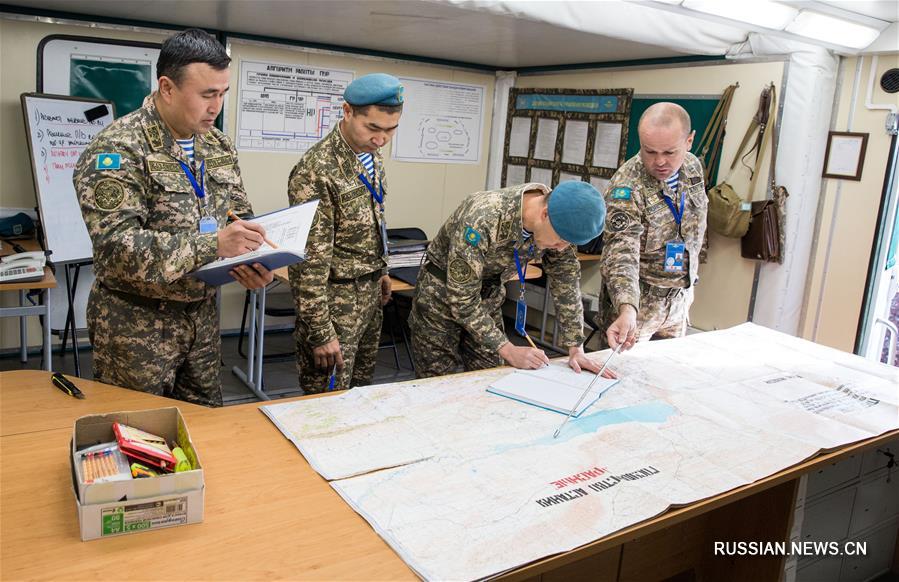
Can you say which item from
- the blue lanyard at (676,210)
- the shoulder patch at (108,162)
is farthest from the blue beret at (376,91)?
the blue lanyard at (676,210)

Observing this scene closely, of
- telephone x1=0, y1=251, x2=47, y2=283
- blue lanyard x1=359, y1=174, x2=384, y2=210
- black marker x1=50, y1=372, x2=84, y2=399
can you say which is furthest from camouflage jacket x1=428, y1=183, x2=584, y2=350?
telephone x1=0, y1=251, x2=47, y2=283

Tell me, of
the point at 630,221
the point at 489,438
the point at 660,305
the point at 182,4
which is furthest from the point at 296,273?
the point at 182,4

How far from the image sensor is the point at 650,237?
301 centimetres

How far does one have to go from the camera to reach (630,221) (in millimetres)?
2943

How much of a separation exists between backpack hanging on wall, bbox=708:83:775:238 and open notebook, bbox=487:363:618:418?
2.27 metres

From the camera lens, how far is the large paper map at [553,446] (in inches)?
55.5

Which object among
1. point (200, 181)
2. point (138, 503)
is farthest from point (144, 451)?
Answer: point (200, 181)

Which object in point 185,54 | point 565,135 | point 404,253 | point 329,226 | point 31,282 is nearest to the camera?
point 185,54

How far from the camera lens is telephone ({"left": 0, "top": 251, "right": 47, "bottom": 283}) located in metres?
3.43

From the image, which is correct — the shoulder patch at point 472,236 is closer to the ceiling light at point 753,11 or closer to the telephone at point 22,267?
the ceiling light at point 753,11

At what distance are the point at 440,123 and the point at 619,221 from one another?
330cm

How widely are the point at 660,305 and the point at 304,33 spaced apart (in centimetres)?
308

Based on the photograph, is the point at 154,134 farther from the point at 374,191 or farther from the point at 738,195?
the point at 738,195

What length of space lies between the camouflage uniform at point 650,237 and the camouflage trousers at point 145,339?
1.56 meters
